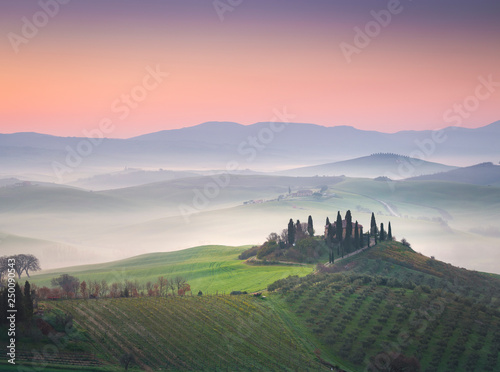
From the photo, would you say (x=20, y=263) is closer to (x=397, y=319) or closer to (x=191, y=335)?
(x=191, y=335)

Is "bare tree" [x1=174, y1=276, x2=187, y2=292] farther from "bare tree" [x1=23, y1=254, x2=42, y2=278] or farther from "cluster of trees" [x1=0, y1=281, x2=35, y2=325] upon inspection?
"bare tree" [x1=23, y1=254, x2=42, y2=278]

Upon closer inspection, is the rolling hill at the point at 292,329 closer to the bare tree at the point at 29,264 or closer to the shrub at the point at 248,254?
the shrub at the point at 248,254

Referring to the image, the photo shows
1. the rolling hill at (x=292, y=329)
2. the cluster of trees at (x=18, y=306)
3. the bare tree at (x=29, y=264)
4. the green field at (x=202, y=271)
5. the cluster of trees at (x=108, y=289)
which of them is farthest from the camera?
the bare tree at (x=29, y=264)

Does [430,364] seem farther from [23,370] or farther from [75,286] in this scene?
[75,286]

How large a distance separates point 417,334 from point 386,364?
7.56m

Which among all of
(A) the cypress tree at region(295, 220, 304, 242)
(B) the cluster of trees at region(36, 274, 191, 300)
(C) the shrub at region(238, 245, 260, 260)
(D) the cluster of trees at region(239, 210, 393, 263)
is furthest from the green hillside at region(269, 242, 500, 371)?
(C) the shrub at region(238, 245, 260, 260)

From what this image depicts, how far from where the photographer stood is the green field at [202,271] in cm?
7950

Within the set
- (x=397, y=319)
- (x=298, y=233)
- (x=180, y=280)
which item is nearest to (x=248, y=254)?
(x=298, y=233)

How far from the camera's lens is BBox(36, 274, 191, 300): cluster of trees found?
62.6m

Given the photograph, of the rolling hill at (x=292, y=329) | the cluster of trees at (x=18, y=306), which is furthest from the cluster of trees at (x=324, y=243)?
the cluster of trees at (x=18, y=306)

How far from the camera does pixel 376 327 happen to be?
50156 mm

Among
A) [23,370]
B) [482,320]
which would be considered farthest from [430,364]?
[23,370]

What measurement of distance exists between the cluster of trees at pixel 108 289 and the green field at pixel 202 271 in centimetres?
453

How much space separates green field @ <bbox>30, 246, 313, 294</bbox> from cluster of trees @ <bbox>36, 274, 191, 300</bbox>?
4525 millimetres
